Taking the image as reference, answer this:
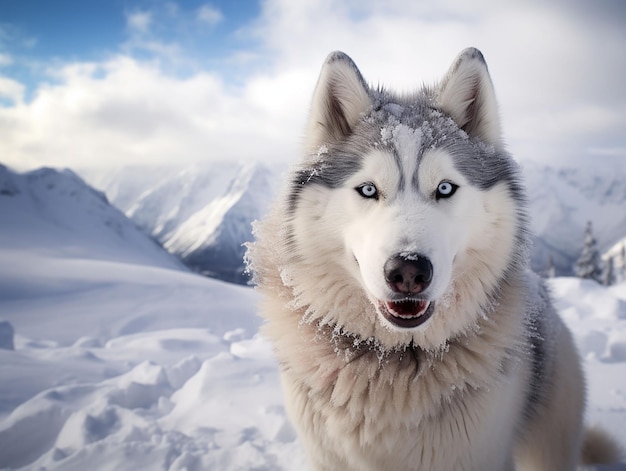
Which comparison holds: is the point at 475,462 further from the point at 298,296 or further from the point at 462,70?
the point at 462,70

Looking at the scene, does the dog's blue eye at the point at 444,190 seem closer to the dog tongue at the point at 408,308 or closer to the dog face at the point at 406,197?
the dog face at the point at 406,197

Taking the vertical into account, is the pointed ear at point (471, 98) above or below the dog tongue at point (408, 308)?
above

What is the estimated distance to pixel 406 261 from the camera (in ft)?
5.65

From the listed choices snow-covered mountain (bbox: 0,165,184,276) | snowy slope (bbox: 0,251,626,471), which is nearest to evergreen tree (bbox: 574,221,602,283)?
snowy slope (bbox: 0,251,626,471)

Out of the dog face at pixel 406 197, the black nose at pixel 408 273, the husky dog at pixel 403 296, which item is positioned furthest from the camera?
the husky dog at pixel 403 296

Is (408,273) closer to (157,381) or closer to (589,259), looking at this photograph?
(157,381)

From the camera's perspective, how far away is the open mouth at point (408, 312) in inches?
75.9

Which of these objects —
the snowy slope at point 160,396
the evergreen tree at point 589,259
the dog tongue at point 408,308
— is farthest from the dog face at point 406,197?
the evergreen tree at point 589,259

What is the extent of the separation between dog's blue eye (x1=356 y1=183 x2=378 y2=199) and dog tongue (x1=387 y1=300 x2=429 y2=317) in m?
0.60

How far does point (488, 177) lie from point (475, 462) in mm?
1635

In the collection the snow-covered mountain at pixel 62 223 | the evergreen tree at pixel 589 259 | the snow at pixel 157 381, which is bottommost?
the snow-covered mountain at pixel 62 223

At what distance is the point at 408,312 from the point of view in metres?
1.94

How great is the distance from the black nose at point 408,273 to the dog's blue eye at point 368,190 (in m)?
0.51

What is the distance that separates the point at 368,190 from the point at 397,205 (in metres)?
0.21
